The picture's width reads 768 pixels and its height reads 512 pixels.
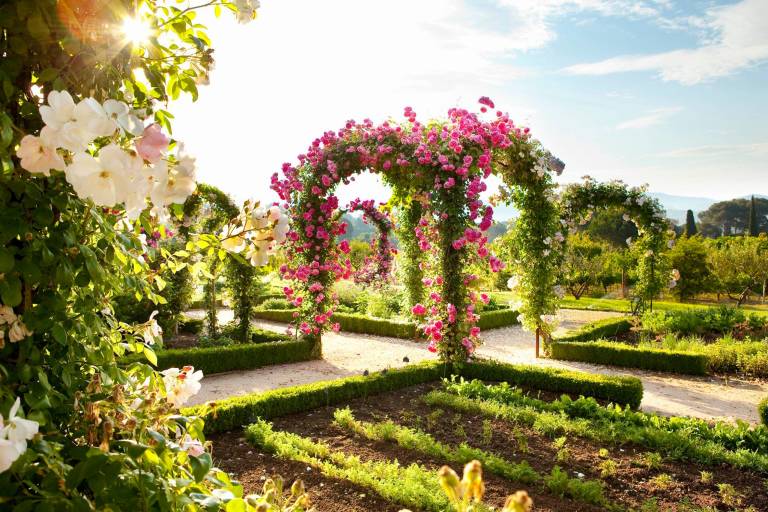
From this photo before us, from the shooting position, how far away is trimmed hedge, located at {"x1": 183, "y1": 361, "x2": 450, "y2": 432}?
17.1ft

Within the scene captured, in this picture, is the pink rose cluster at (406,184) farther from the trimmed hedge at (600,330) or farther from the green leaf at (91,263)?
the green leaf at (91,263)

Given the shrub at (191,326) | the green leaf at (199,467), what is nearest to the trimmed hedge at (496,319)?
the shrub at (191,326)

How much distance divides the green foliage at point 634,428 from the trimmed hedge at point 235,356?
331cm

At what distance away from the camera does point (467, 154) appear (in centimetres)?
712

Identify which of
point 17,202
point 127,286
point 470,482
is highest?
point 17,202

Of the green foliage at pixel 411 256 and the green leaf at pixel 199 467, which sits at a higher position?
the green foliage at pixel 411 256

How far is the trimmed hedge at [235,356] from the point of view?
24.9ft

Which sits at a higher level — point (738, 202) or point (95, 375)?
point (738, 202)

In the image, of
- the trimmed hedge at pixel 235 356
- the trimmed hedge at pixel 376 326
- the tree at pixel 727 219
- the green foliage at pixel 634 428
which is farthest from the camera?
the tree at pixel 727 219

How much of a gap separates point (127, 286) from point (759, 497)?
446 centimetres

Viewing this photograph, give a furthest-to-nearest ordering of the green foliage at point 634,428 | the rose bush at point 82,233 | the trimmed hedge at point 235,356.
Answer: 1. the trimmed hedge at point 235,356
2. the green foliage at point 634,428
3. the rose bush at point 82,233

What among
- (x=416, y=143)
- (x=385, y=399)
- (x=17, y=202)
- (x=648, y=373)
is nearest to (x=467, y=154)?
(x=416, y=143)

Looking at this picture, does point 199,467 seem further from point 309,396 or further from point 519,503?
point 309,396

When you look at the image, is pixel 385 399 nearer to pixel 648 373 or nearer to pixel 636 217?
pixel 648 373
